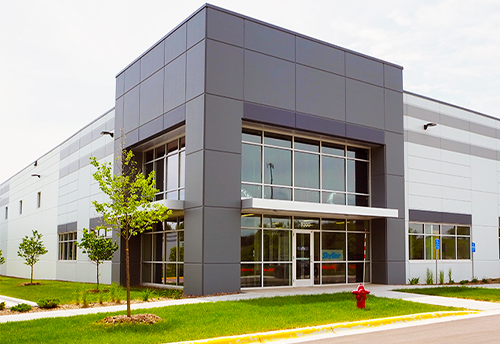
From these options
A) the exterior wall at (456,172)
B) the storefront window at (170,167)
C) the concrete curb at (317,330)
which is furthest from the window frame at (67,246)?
the concrete curb at (317,330)

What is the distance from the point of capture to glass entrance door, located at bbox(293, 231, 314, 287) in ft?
70.1

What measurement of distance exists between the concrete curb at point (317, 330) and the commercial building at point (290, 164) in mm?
6757

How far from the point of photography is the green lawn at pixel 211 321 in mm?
10297

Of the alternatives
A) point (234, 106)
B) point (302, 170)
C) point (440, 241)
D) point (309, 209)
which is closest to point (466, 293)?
point (309, 209)

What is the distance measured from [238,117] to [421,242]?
1200 centimetres

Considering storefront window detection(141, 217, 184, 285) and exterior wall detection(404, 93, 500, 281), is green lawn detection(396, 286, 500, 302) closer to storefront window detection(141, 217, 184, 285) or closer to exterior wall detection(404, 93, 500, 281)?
exterior wall detection(404, 93, 500, 281)

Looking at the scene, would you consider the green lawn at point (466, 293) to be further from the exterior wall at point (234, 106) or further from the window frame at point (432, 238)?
the window frame at point (432, 238)

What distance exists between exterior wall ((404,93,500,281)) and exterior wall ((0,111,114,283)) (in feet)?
50.7

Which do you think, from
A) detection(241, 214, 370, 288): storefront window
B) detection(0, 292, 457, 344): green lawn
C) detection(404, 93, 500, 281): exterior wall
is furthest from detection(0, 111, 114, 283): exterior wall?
detection(404, 93, 500, 281): exterior wall

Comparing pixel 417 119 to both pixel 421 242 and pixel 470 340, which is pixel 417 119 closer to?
pixel 421 242

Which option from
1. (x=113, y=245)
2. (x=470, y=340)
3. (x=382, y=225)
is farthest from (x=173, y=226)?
(x=470, y=340)

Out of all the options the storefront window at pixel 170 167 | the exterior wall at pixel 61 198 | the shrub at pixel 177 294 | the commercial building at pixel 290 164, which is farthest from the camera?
the exterior wall at pixel 61 198

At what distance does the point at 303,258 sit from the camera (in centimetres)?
2161

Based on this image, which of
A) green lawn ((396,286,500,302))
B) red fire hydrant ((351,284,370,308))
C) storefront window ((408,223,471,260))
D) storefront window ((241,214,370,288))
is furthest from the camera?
storefront window ((408,223,471,260))
